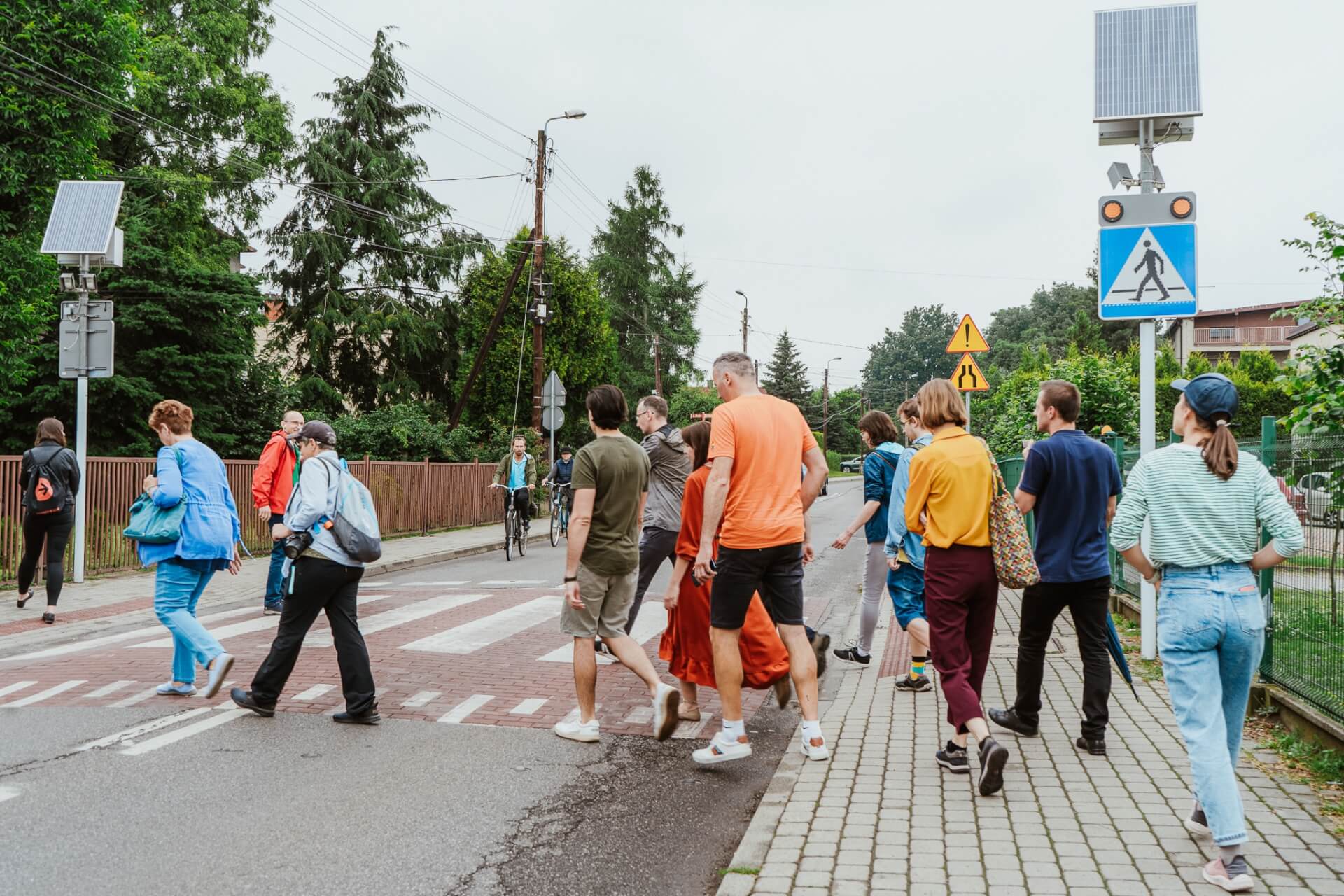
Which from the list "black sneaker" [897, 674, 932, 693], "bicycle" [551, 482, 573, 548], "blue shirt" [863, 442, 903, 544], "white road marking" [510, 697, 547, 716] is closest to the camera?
"white road marking" [510, 697, 547, 716]

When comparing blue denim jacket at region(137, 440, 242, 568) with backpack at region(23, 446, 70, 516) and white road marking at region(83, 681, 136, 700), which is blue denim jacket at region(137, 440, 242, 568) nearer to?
white road marking at region(83, 681, 136, 700)

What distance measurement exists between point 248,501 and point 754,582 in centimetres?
1371

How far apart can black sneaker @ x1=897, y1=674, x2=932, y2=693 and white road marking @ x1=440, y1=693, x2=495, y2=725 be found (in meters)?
2.63

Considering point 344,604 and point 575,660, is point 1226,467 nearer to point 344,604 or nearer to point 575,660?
point 575,660

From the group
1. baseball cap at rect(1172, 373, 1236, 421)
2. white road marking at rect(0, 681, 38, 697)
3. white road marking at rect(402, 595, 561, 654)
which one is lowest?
white road marking at rect(402, 595, 561, 654)

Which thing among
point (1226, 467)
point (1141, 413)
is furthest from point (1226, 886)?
point (1141, 413)

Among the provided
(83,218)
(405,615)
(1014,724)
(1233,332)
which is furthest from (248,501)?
(1233,332)

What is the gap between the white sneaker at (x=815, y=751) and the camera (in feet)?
17.4

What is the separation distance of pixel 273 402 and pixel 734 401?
23503 mm

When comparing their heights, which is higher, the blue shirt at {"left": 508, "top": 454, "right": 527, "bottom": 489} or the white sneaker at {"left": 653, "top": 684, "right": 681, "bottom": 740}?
the blue shirt at {"left": 508, "top": 454, "right": 527, "bottom": 489}

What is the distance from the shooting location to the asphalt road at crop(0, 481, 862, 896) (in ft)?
12.8

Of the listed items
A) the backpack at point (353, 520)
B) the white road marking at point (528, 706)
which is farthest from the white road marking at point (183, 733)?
the white road marking at point (528, 706)

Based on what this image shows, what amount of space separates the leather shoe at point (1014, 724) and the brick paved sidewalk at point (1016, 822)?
48 mm

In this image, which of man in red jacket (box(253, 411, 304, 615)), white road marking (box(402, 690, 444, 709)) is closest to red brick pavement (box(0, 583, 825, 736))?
white road marking (box(402, 690, 444, 709))
